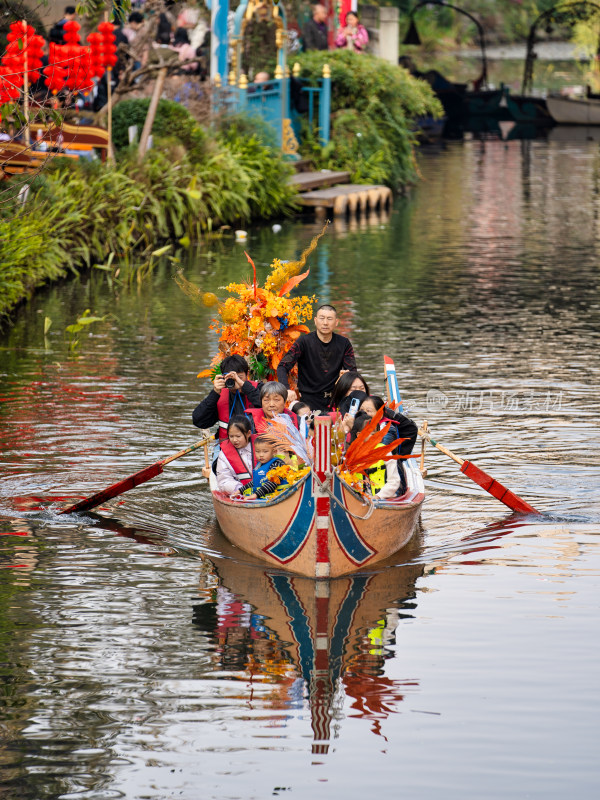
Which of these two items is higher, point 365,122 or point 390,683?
point 365,122

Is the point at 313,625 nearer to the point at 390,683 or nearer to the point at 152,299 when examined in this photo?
the point at 390,683

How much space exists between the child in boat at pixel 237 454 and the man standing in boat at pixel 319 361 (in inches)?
52.8

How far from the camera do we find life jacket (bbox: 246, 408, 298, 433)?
441 inches

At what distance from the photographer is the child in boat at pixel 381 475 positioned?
1062 cm

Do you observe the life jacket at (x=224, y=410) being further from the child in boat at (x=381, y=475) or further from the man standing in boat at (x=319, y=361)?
the child in boat at (x=381, y=475)

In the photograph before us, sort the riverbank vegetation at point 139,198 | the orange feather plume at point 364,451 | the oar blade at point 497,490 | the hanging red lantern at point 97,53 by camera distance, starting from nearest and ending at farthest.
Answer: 1. the orange feather plume at point 364,451
2. the oar blade at point 497,490
3. the riverbank vegetation at point 139,198
4. the hanging red lantern at point 97,53

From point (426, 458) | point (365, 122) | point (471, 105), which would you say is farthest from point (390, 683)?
point (471, 105)

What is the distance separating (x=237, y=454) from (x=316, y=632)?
7.53 feet

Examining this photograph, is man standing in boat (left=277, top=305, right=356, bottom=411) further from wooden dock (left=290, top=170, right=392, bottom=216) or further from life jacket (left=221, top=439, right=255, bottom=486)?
wooden dock (left=290, top=170, right=392, bottom=216)

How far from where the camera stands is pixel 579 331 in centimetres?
1892

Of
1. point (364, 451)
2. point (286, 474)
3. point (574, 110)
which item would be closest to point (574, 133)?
point (574, 110)

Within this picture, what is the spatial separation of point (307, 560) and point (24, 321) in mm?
10516

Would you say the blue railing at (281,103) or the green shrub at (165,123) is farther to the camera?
the blue railing at (281,103)

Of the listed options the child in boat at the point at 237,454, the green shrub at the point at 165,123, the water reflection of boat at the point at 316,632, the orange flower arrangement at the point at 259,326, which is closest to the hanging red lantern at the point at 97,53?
the green shrub at the point at 165,123
